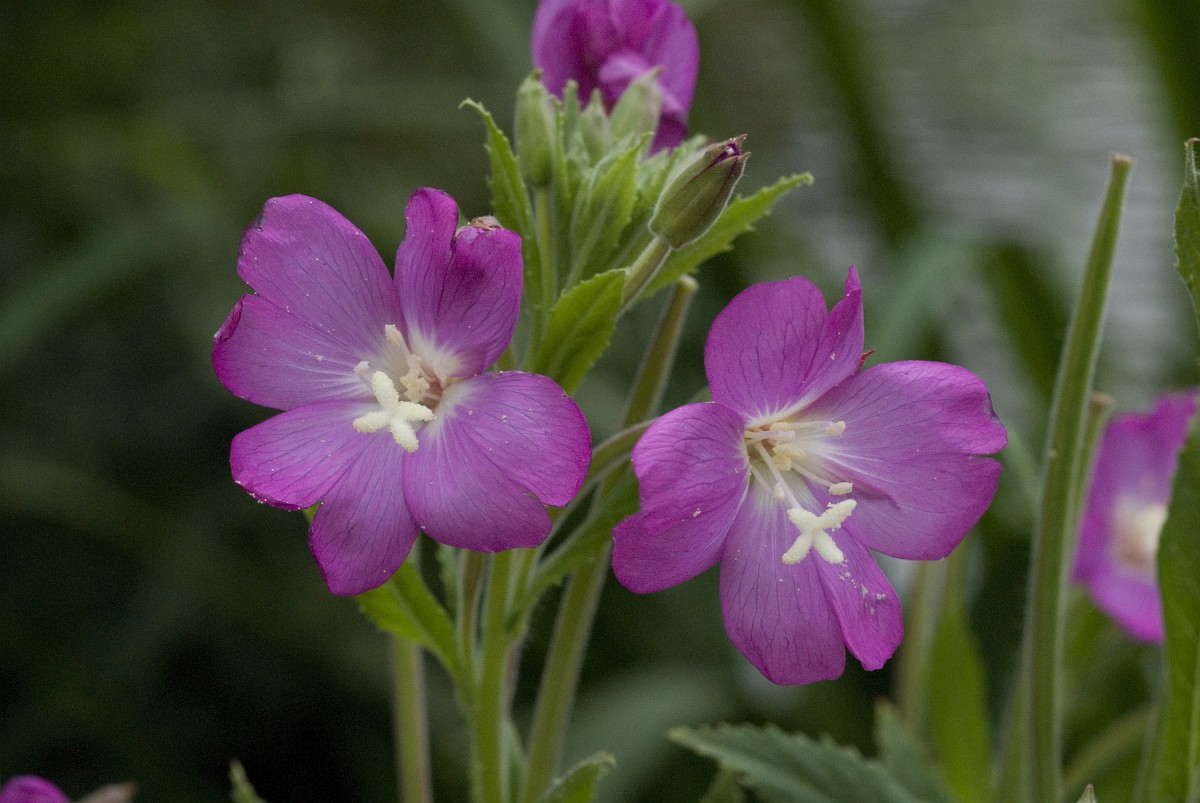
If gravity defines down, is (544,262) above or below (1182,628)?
above

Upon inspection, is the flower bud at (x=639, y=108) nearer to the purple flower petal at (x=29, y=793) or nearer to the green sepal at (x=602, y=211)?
the green sepal at (x=602, y=211)

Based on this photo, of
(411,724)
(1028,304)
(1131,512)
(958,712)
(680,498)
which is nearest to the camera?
(680,498)

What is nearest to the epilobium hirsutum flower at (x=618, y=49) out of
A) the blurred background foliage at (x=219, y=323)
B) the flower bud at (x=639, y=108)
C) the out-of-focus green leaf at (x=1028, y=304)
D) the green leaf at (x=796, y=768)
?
the flower bud at (x=639, y=108)

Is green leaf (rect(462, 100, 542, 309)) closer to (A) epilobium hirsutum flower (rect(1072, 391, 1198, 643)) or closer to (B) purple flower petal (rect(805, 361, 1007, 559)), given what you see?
(B) purple flower petal (rect(805, 361, 1007, 559))

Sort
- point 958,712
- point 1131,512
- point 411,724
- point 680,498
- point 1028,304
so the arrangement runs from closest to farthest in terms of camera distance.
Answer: point 680,498
point 411,724
point 958,712
point 1131,512
point 1028,304

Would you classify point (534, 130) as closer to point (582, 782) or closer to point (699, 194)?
point (699, 194)

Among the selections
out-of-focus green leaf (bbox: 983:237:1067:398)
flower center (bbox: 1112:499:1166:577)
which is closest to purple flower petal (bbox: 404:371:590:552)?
flower center (bbox: 1112:499:1166:577)

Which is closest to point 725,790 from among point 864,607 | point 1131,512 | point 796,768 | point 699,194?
point 796,768
